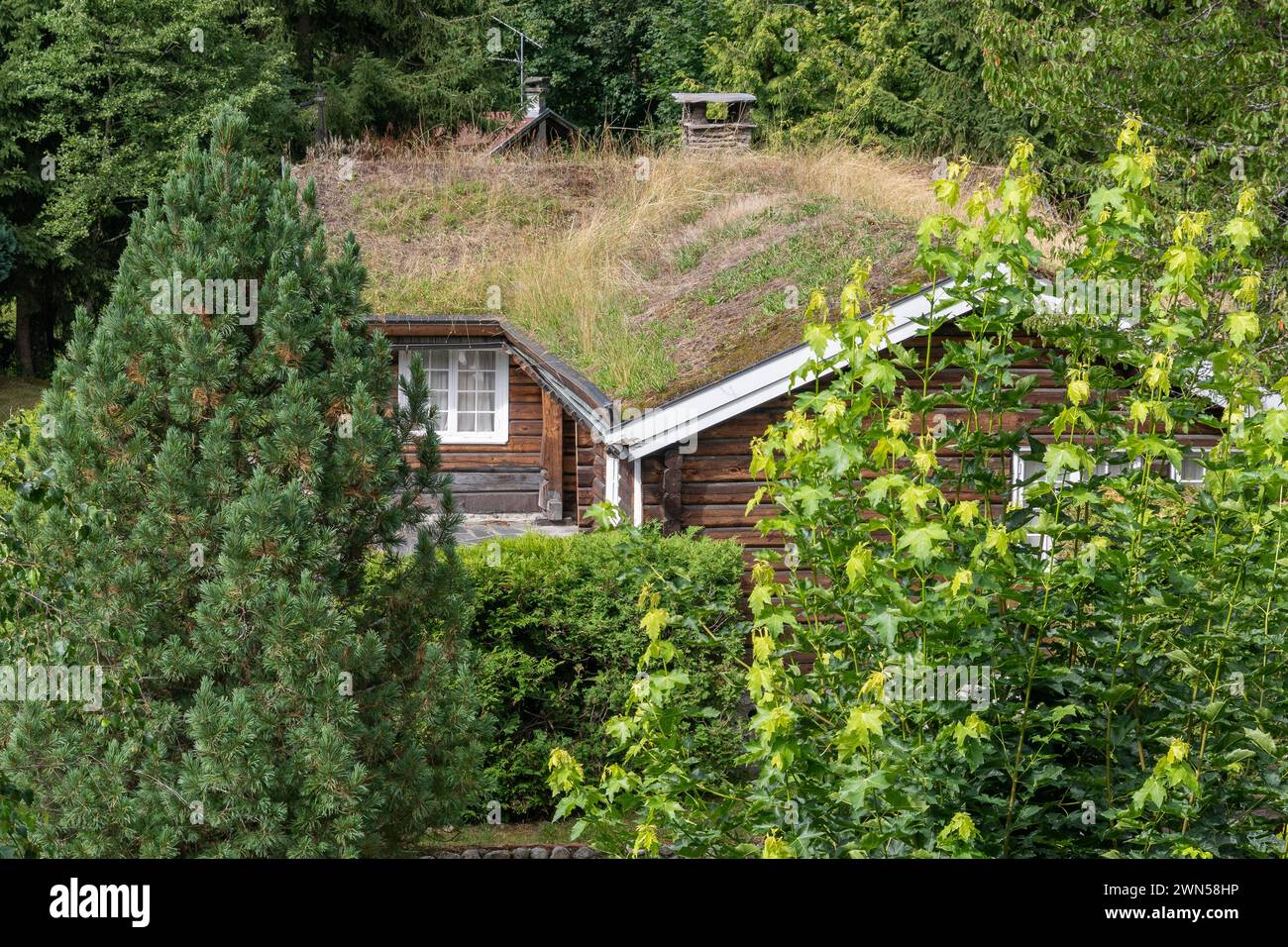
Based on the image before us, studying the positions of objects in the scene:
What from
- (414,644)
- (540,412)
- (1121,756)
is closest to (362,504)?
(414,644)

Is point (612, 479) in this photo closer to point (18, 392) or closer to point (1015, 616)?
point (1015, 616)

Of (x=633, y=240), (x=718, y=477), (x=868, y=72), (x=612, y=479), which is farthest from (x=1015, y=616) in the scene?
(x=868, y=72)

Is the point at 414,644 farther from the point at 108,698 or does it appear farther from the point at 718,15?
the point at 718,15

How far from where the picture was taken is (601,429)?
13469 millimetres

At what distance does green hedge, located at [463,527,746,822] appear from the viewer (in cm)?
1005

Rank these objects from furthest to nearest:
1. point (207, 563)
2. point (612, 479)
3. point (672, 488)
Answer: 1. point (612, 479)
2. point (672, 488)
3. point (207, 563)

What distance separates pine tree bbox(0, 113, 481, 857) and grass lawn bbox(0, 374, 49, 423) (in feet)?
91.4

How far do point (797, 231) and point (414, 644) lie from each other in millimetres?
13389

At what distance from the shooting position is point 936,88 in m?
35.4

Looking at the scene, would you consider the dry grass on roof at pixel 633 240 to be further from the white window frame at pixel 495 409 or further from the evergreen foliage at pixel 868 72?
the evergreen foliage at pixel 868 72

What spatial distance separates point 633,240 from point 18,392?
63.7 ft

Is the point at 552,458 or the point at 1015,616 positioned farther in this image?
the point at 552,458

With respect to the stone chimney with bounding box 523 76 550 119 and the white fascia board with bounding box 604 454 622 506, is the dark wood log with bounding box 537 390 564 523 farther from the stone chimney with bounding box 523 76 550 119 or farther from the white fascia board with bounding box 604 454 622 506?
the stone chimney with bounding box 523 76 550 119

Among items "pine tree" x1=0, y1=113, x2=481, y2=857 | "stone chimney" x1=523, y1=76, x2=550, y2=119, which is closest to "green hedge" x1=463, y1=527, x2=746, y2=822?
"pine tree" x1=0, y1=113, x2=481, y2=857
